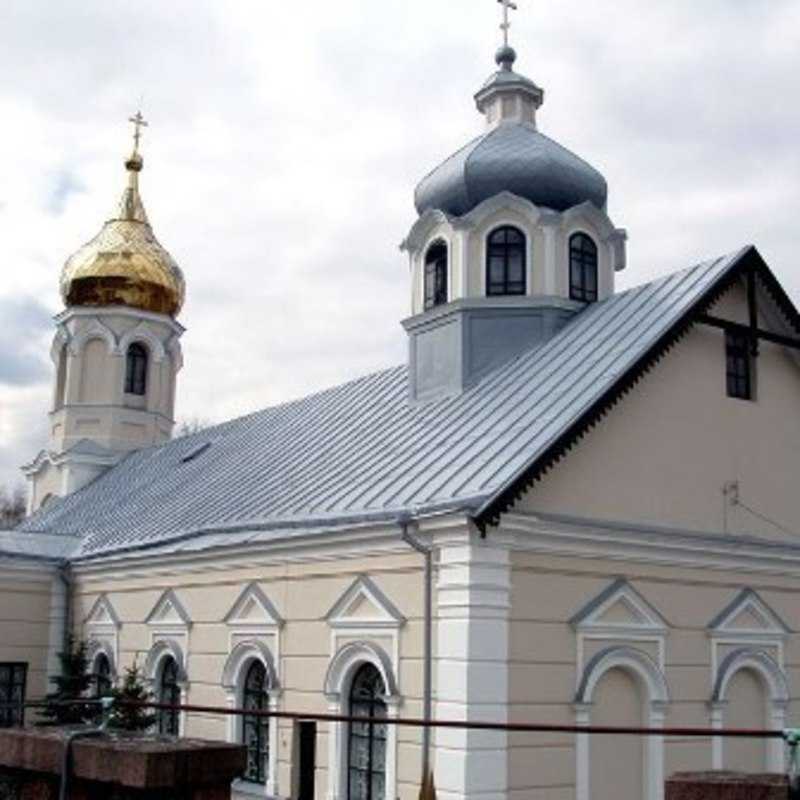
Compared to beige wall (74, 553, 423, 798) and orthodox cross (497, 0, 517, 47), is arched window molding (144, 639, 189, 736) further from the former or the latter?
orthodox cross (497, 0, 517, 47)

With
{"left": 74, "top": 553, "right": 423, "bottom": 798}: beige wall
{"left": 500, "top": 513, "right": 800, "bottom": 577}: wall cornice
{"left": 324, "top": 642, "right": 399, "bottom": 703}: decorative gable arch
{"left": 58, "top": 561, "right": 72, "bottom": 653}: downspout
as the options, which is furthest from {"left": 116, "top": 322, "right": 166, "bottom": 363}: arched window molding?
{"left": 500, "top": 513, "right": 800, "bottom": 577}: wall cornice

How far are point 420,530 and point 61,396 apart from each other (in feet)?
66.6

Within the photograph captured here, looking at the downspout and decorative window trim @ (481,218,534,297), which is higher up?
decorative window trim @ (481,218,534,297)

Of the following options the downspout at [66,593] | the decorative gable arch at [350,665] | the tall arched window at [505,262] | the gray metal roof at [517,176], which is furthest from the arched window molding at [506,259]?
the downspout at [66,593]

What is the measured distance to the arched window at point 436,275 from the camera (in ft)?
57.5

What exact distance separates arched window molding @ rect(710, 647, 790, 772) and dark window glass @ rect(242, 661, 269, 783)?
5.56 m

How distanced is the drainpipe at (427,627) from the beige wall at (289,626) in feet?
0.47

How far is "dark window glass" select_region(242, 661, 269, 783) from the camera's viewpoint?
14.8 metres

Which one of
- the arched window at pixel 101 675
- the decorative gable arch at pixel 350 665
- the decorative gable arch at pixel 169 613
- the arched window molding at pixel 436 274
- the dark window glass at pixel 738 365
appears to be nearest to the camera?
the decorative gable arch at pixel 350 665

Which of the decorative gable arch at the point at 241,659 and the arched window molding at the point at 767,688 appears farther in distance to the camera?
the decorative gable arch at the point at 241,659

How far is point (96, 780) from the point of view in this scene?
436 centimetres

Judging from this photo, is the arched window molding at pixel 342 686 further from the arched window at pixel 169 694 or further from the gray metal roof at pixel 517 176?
the gray metal roof at pixel 517 176

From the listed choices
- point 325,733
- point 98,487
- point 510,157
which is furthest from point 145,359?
point 325,733

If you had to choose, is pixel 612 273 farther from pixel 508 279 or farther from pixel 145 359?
pixel 145 359
